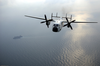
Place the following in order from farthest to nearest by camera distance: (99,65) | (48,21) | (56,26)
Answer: (99,65)
(48,21)
(56,26)

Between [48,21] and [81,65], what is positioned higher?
[48,21]

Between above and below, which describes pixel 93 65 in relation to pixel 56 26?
below

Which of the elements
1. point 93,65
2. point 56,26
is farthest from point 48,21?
point 93,65

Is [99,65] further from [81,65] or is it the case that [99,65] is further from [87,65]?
[81,65]

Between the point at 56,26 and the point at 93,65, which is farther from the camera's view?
the point at 93,65

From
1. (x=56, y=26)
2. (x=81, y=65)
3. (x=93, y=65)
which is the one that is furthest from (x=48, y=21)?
(x=93, y=65)

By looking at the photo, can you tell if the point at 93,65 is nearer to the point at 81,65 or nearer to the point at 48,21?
the point at 81,65

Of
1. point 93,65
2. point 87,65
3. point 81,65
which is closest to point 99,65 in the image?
point 93,65

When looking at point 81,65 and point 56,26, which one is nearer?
point 56,26

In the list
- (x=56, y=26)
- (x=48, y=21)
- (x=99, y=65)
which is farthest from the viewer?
(x=99, y=65)

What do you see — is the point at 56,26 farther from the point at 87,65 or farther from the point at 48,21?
the point at 87,65
